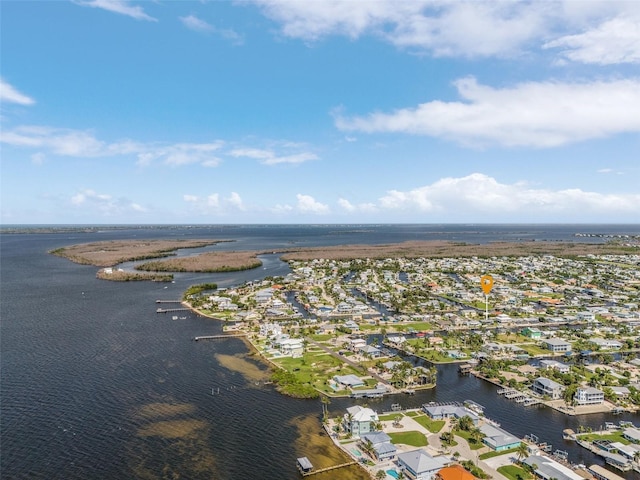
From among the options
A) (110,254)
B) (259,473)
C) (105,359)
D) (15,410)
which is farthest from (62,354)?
(110,254)

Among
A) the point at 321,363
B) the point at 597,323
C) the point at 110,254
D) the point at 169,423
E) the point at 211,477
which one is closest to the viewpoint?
the point at 211,477

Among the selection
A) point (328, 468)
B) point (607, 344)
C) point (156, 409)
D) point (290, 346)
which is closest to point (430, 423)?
point (328, 468)

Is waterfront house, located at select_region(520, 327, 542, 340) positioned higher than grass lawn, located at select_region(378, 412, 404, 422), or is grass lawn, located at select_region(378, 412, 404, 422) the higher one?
waterfront house, located at select_region(520, 327, 542, 340)

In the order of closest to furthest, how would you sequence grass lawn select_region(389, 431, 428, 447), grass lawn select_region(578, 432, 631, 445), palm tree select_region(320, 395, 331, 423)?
1. grass lawn select_region(389, 431, 428, 447)
2. grass lawn select_region(578, 432, 631, 445)
3. palm tree select_region(320, 395, 331, 423)

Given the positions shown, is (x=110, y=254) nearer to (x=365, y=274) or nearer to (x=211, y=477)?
(x=365, y=274)

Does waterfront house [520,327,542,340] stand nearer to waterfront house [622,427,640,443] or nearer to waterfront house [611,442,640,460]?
waterfront house [622,427,640,443]

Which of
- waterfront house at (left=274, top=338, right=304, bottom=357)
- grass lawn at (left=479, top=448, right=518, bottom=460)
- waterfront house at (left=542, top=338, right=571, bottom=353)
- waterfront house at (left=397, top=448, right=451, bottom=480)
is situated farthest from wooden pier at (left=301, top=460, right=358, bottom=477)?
waterfront house at (left=542, top=338, right=571, bottom=353)
